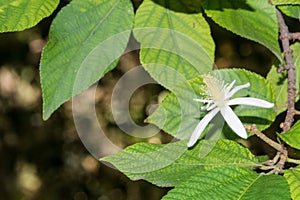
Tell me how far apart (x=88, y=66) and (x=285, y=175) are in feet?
0.73

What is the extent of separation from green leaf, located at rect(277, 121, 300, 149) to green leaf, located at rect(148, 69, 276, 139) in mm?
97

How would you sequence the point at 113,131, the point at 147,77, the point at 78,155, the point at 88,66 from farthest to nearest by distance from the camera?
the point at 78,155, the point at 113,131, the point at 147,77, the point at 88,66

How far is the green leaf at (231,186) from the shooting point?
48cm

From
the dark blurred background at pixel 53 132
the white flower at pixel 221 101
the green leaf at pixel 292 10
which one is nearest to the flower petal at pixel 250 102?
the white flower at pixel 221 101

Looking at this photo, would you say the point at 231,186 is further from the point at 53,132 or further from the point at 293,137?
the point at 53,132

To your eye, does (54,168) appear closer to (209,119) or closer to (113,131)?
(113,131)

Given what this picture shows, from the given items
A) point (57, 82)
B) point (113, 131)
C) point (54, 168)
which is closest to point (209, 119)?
point (57, 82)

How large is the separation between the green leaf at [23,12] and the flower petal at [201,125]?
0.18 m

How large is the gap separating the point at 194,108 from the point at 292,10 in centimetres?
16

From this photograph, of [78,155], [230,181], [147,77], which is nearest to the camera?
[230,181]

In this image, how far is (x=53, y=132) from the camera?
220 centimetres

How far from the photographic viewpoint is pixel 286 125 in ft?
1.93

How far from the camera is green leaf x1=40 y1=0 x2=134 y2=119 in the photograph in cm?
60

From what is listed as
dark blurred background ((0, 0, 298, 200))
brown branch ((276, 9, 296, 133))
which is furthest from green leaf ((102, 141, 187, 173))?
dark blurred background ((0, 0, 298, 200))
